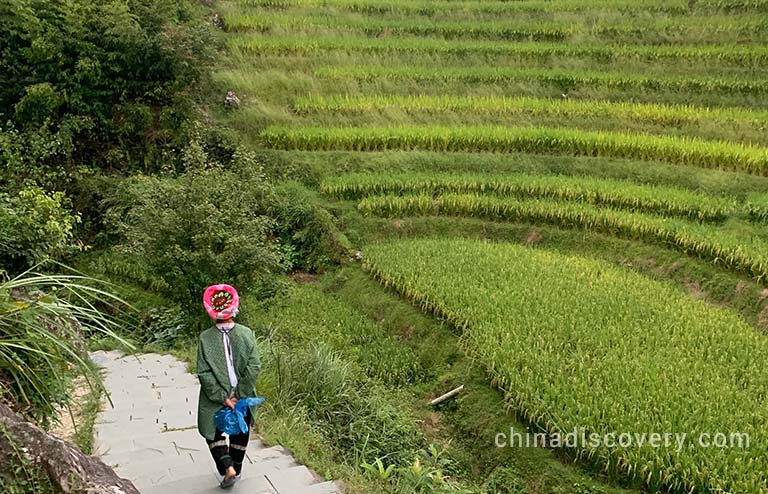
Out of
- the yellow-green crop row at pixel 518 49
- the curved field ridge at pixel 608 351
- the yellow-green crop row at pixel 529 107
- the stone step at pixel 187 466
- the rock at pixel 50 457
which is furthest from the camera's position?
the yellow-green crop row at pixel 518 49

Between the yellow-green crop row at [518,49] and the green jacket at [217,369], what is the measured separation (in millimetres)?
14079

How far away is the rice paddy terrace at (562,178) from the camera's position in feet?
20.7

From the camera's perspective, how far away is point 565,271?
9188mm

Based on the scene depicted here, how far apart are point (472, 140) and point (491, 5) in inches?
386

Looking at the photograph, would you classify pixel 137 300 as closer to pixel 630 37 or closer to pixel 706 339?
pixel 706 339

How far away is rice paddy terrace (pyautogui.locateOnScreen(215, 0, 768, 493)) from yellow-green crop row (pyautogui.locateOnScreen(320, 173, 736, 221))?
0.12 feet

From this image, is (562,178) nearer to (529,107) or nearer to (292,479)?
(529,107)

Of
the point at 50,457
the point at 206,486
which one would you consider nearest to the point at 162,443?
the point at 206,486

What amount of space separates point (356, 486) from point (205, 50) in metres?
11.6

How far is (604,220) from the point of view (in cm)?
1052

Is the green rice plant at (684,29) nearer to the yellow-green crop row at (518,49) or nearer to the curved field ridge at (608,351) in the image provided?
the yellow-green crop row at (518,49)

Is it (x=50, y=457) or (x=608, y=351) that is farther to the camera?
(x=608, y=351)

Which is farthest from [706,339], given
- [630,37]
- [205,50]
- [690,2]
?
[690,2]

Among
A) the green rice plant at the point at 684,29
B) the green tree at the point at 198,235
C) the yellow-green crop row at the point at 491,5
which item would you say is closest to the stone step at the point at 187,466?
the green tree at the point at 198,235
